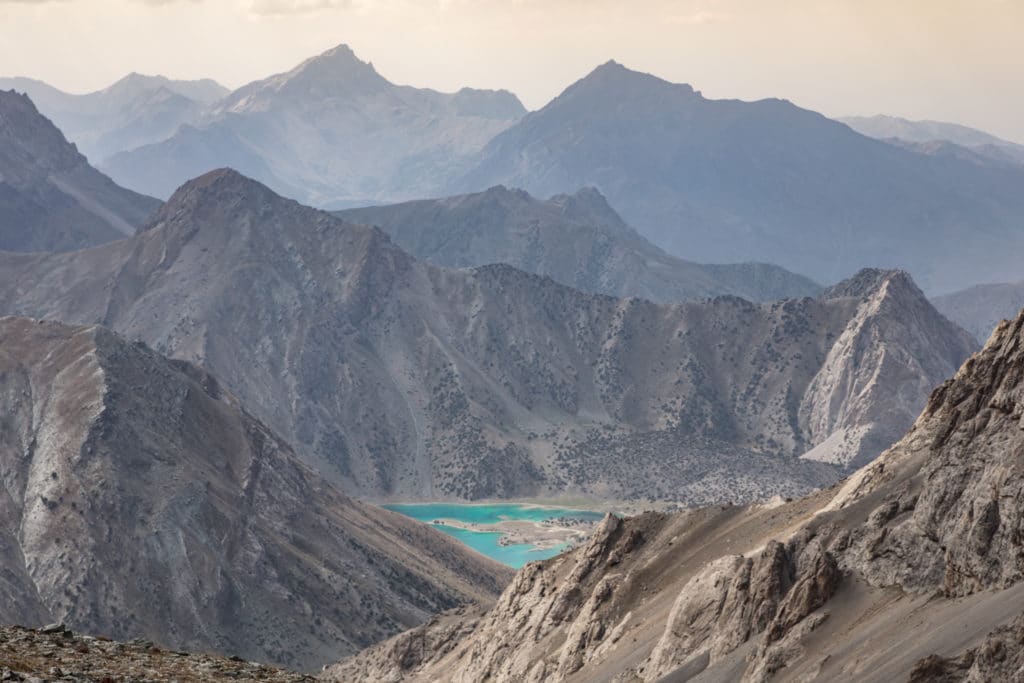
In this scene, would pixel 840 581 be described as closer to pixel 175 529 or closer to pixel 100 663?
pixel 100 663

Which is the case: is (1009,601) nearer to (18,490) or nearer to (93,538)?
(93,538)

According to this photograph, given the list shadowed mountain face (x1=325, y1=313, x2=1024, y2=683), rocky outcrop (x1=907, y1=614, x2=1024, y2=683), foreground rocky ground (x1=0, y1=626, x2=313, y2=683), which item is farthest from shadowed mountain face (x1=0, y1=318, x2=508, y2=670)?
rocky outcrop (x1=907, y1=614, x2=1024, y2=683)

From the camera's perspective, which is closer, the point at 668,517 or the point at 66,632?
the point at 66,632

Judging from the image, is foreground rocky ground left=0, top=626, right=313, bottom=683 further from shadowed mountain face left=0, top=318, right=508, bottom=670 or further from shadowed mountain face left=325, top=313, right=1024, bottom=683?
shadowed mountain face left=0, top=318, right=508, bottom=670

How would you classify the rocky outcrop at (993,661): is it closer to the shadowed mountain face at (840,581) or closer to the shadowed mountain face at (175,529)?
the shadowed mountain face at (840,581)

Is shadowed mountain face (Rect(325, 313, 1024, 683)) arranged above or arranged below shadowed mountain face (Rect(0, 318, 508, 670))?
below

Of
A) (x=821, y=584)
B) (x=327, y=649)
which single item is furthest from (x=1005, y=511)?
(x=327, y=649)
